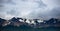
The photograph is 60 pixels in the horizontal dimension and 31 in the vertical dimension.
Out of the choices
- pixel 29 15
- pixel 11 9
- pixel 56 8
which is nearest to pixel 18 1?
pixel 11 9

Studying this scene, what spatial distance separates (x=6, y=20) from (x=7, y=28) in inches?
7.2

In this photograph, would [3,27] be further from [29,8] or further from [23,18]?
[29,8]

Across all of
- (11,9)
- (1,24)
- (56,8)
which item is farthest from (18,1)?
(56,8)

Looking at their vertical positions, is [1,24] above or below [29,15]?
below

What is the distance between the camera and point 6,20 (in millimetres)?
2600

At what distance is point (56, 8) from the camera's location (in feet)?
8.53

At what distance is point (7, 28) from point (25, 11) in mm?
568

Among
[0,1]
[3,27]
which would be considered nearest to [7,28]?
[3,27]

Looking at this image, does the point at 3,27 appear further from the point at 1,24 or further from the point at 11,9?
the point at 11,9

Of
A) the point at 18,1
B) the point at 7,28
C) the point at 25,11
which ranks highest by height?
the point at 18,1

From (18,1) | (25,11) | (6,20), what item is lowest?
(6,20)

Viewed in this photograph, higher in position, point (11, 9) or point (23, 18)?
point (11, 9)

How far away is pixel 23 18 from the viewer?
2594 millimetres

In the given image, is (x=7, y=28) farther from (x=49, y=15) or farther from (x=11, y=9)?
(x=49, y=15)
